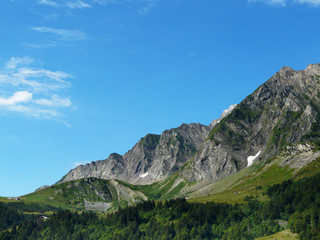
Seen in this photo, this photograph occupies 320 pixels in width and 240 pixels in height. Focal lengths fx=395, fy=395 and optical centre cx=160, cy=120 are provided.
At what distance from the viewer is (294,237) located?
199625mm

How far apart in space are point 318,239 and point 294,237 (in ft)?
50.2

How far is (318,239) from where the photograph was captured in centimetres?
18625

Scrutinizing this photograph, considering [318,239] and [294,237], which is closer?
[318,239]
